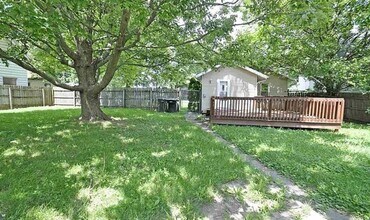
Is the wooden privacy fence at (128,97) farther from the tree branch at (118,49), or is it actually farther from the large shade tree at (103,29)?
the tree branch at (118,49)

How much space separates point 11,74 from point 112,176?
16.8 meters

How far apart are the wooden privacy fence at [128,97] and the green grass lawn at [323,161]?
9532 millimetres

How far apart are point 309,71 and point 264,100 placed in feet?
10.1

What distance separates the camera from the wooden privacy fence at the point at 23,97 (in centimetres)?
1495

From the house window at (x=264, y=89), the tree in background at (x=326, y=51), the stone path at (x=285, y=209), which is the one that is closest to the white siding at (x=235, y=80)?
the tree in background at (x=326, y=51)

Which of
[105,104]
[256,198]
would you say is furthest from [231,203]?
[105,104]

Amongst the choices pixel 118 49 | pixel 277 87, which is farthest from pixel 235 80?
pixel 118 49

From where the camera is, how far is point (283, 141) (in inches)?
276

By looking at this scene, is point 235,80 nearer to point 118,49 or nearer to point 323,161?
point 118,49

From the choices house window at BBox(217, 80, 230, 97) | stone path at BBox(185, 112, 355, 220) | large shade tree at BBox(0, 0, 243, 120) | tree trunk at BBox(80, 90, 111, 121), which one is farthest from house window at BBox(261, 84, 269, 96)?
stone path at BBox(185, 112, 355, 220)

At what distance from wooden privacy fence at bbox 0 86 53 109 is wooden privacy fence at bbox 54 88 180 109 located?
0.90 meters

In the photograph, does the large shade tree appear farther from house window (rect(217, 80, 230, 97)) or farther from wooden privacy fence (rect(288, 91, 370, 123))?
wooden privacy fence (rect(288, 91, 370, 123))

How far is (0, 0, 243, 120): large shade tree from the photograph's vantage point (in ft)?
14.6

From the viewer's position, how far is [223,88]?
14.6 m
